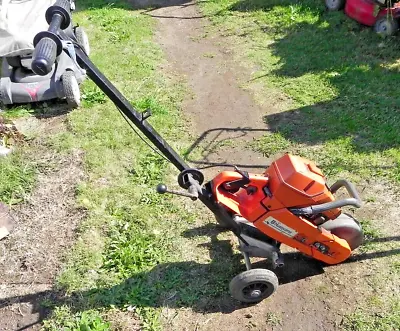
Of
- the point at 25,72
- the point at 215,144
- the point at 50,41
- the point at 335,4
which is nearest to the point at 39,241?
the point at 215,144

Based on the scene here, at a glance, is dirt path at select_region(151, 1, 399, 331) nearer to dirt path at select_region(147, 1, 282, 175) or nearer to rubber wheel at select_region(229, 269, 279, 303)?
dirt path at select_region(147, 1, 282, 175)

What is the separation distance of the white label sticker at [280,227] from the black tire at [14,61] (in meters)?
4.37

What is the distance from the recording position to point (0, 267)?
4289 millimetres

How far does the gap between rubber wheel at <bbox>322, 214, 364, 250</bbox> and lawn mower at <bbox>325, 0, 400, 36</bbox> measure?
4333 millimetres

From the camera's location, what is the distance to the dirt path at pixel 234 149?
12.2 ft

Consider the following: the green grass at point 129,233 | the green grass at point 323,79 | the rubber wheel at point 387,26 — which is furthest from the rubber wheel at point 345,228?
the rubber wheel at point 387,26

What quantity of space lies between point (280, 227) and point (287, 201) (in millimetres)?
234

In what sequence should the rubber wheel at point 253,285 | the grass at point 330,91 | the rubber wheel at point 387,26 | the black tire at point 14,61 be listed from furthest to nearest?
the rubber wheel at point 387,26
the black tire at point 14,61
the grass at point 330,91
the rubber wheel at point 253,285

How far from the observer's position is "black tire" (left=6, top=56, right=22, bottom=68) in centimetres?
634

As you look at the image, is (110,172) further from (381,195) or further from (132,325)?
(381,195)

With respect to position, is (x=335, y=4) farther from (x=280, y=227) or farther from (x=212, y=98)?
(x=280, y=227)

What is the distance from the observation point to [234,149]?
5.52 meters

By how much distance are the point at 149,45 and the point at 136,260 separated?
4610 mm

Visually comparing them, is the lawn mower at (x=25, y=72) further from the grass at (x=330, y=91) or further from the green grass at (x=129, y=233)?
the grass at (x=330, y=91)
